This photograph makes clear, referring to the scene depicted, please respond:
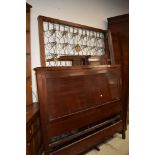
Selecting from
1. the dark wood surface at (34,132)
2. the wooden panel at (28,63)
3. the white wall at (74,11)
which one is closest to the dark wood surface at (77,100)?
the dark wood surface at (34,132)

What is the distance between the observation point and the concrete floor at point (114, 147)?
7.94 feet

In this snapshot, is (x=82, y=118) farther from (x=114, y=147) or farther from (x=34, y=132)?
(x=114, y=147)

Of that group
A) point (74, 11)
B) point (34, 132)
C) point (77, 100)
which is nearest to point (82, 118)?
point (77, 100)

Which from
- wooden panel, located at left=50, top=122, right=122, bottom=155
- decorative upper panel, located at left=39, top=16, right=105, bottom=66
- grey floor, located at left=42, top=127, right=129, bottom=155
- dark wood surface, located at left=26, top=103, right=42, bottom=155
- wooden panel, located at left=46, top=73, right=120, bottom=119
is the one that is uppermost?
decorative upper panel, located at left=39, top=16, right=105, bottom=66

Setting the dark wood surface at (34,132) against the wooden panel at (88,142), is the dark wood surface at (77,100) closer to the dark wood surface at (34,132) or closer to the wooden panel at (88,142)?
the wooden panel at (88,142)

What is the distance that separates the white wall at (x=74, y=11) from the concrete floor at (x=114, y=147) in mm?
1234

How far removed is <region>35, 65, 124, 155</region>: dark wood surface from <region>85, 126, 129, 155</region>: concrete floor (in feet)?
0.58

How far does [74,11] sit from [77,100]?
1628 mm

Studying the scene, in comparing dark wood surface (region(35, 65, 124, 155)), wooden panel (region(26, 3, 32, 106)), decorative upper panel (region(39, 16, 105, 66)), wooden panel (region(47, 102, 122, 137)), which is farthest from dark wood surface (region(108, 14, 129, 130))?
wooden panel (region(26, 3, 32, 106))

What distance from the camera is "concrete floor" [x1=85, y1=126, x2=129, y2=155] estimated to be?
242 centimetres

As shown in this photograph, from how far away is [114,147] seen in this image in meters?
2.58

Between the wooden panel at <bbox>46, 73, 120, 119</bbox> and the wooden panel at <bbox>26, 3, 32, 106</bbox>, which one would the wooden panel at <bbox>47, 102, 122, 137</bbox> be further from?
the wooden panel at <bbox>26, 3, 32, 106</bbox>

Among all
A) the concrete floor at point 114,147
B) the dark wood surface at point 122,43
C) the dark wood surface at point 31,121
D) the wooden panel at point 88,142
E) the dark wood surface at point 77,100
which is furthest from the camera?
the dark wood surface at point 122,43
